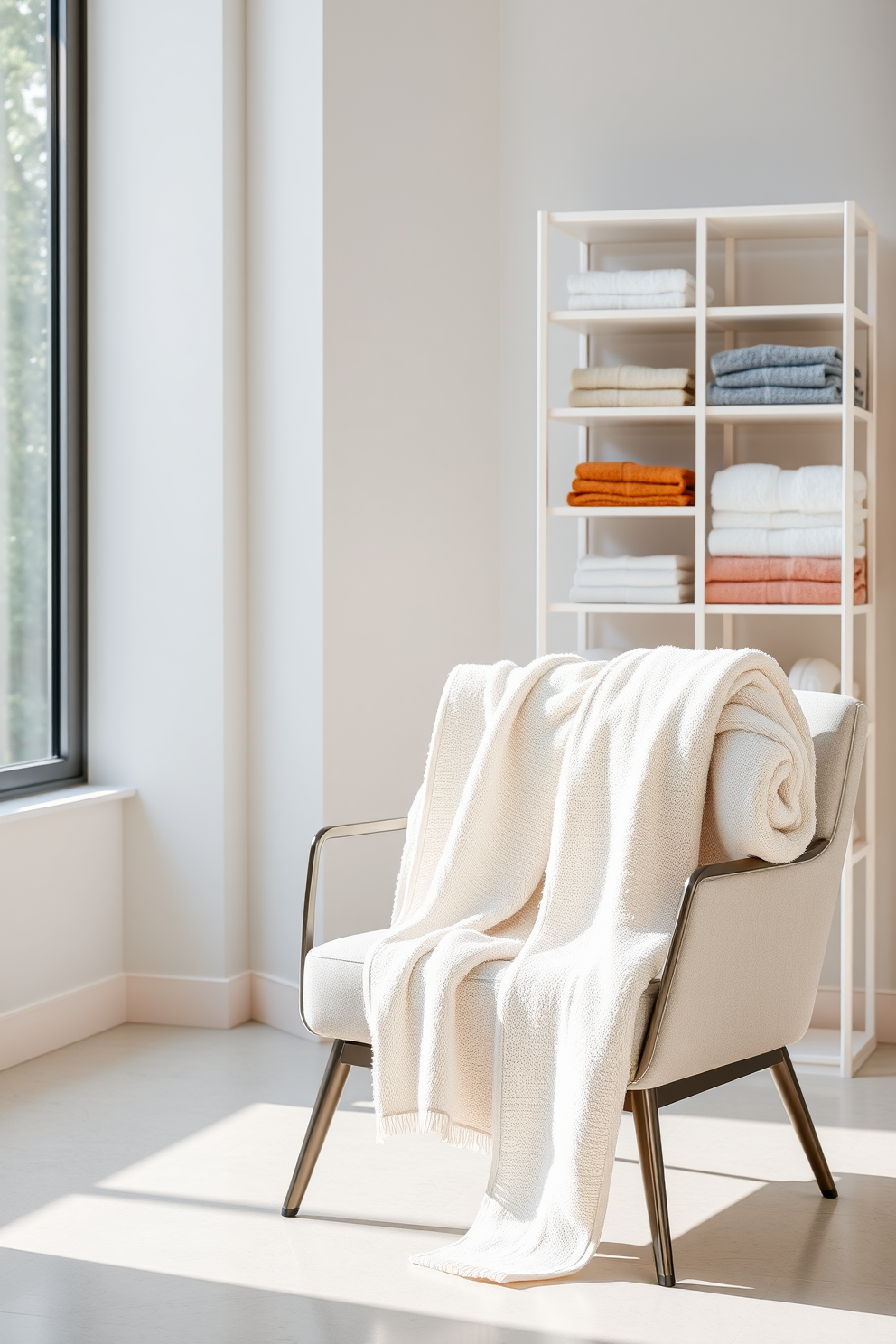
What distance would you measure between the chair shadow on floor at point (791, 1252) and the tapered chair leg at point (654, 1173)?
0.05m

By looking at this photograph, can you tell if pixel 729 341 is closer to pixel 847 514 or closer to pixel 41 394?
pixel 847 514

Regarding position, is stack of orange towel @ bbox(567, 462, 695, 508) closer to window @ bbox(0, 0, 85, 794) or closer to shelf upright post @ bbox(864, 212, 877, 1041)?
shelf upright post @ bbox(864, 212, 877, 1041)

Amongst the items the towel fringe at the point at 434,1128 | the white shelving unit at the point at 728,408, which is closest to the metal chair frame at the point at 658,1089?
the towel fringe at the point at 434,1128

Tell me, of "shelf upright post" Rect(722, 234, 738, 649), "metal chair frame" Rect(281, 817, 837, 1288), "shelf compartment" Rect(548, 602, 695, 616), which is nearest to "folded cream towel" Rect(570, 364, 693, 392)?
"shelf upright post" Rect(722, 234, 738, 649)

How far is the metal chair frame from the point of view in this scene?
86.0 inches

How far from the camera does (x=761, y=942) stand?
2350 millimetres

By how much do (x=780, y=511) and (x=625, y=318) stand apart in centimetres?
53

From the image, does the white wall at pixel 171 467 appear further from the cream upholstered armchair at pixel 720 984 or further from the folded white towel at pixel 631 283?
the cream upholstered armchair at pixel 720 984

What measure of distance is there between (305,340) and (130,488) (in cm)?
56

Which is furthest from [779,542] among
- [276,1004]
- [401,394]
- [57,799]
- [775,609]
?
[57,799]

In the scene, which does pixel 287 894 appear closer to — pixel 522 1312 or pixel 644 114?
pixel 522 1312

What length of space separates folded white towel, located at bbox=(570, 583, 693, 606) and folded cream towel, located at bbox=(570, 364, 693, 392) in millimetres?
431

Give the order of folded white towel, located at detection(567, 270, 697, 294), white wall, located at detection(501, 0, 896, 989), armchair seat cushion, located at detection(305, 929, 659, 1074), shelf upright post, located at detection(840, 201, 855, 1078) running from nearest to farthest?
armchair seat cushion, located at detection(305, 929, 659, 1074) → shelf upright post, located at detection(840, 201, 855, 1078) → folded white towel, located at detection(567, 270, 697, 294) → white wall, located at detection(501, 0, 896, 989)

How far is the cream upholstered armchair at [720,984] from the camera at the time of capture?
2203 mm
